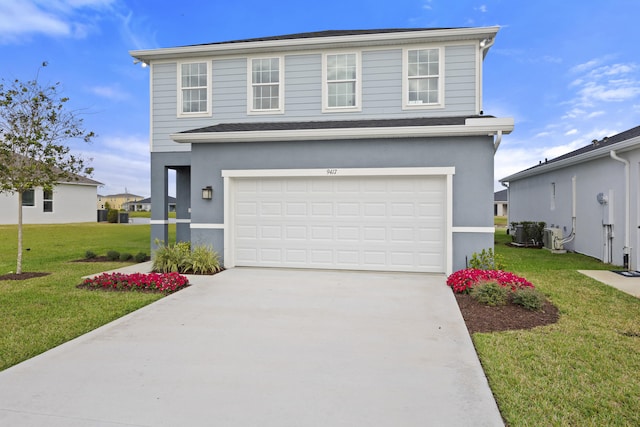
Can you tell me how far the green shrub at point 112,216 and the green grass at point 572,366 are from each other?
31.8 m

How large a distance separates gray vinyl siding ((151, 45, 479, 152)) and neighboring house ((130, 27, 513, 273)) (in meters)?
0.03

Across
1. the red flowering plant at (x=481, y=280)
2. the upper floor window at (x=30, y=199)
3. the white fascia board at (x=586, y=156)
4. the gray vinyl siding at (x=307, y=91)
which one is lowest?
the red flowering plant at (x=481, y=280)

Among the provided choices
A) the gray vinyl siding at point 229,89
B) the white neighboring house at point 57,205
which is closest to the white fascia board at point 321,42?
the gray vinyl siding at point 229,89

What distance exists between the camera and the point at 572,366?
4.00 meters

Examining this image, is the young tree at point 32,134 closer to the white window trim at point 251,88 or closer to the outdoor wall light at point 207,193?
the outdoor wall light at point 207,193

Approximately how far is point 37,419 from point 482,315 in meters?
5.29

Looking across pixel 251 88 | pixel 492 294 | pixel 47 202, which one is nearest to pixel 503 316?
pixel 492 294

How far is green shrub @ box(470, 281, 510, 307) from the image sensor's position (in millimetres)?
6230

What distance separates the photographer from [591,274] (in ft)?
30.4

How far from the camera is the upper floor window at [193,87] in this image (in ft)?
38.2

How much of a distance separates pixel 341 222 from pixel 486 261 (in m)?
3.20

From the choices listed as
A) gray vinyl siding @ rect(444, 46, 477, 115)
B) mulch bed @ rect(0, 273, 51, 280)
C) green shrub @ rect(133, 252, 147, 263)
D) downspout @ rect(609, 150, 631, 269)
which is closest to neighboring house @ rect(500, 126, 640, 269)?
downspout @ rect(609, 150, 631, 269)

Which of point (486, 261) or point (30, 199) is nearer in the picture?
point (486, 261)

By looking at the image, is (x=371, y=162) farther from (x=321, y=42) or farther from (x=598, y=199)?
(x=598, y=199)
